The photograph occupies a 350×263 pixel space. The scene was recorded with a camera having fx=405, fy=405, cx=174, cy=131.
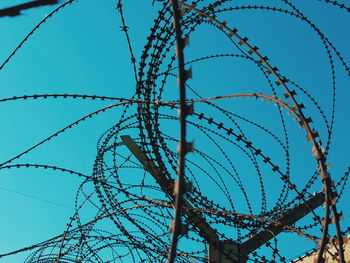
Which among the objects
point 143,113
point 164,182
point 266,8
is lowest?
point 164,182

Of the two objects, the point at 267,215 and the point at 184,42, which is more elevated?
the point at 267,215

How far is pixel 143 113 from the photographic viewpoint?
3936 millimetres

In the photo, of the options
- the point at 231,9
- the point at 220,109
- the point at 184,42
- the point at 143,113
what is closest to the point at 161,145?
the point at 143,113

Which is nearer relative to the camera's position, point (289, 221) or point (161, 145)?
point (161, 145)

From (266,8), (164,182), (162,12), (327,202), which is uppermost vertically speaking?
(266,8)

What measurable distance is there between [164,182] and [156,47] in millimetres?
1304

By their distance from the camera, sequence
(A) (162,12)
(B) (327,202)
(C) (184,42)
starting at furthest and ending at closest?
(A) (162,12), (B) (327,202), (C) (184,42)

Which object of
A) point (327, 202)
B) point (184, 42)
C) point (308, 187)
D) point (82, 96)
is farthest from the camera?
point (308, 187)

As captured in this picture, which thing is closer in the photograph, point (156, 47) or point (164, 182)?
point (156, 47)

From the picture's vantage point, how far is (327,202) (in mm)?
1940

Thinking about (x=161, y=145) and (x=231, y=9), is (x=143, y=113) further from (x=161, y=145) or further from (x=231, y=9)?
(x=231, y=9)

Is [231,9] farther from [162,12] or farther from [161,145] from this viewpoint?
[161,145]

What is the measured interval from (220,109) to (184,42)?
109 inches

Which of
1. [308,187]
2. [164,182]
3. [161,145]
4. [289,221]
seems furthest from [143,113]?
[289,221]
